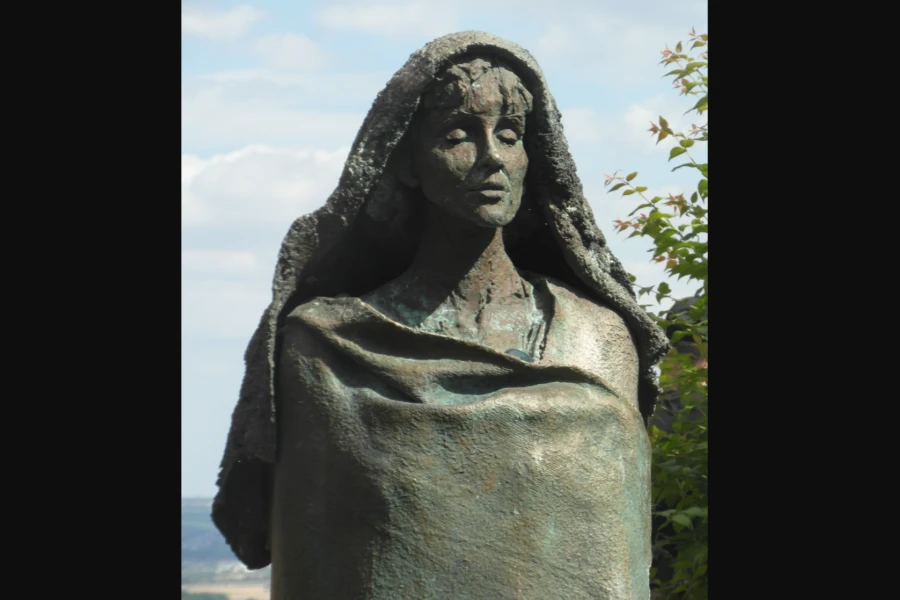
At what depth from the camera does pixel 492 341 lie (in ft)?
20.0

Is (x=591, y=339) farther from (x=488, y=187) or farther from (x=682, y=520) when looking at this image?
(x=682, y=520)

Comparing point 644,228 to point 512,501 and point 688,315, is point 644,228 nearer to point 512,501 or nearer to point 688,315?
point 688,315

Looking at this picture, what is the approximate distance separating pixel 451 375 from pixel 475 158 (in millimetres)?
713

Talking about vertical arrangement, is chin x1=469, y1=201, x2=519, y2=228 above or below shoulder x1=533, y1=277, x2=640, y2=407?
above

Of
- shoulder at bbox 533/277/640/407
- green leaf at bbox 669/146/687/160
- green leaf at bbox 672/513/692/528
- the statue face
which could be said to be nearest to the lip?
the statue face

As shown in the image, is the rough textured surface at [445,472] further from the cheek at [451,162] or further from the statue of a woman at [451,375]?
the cheek at [451,162]

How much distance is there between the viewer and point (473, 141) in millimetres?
6023

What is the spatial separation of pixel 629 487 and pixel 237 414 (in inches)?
51.2

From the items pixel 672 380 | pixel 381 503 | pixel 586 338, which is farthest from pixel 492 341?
pixel 672 380

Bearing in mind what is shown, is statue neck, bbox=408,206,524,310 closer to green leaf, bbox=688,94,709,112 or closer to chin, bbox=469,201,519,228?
chin, bbox=469,201,519,228

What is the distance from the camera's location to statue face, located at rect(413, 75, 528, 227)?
598 cm

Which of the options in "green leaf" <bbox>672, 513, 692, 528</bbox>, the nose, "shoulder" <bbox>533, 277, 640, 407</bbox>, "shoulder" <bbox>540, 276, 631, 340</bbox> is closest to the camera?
the nose

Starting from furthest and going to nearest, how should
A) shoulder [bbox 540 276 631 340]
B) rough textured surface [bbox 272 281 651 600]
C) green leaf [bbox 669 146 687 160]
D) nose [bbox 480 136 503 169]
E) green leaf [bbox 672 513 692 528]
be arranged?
green leaf [bbox 669 146 687 160] → green leaf [bbox 672 513 692 528] → shoulder [bbox 540 276 631 340] → nose [bbox 480 136 503 169] → rough textured surface [bbox 272 281 651 600]

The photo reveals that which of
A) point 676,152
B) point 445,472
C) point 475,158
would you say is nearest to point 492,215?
point 475,158
